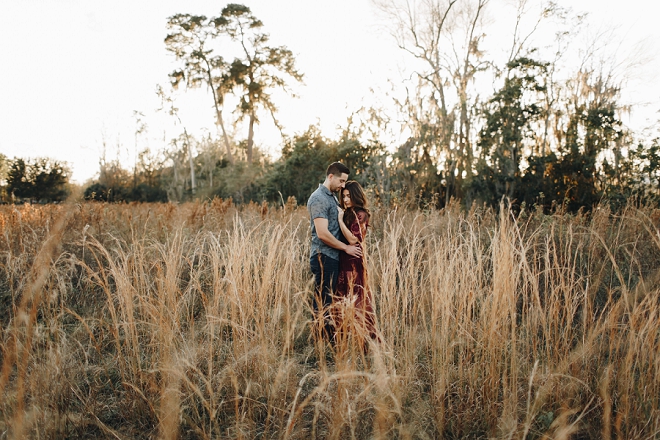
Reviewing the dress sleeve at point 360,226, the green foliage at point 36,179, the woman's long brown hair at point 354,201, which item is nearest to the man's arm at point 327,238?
the dress sleeve at point 360,226

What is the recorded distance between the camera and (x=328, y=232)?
11.7ft

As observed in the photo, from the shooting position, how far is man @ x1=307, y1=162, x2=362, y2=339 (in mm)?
3562

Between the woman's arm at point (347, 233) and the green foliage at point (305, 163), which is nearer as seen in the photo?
the woman's arm at point (347, 233)

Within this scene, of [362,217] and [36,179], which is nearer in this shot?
[362,217]

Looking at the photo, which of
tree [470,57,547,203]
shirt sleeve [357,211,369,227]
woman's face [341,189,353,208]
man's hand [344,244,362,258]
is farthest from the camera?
tree [470,57,547,203]

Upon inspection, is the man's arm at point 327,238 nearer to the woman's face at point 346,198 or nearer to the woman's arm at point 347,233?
the woman's arm at point 347,233

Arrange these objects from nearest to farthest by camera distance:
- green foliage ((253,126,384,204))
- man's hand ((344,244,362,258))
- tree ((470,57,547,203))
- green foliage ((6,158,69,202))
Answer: man's hand ((344,244,362,258))
tree ((470,57,547,203))
green foliage ((253,126,384,204))
green foliage ((6,158,69,202))

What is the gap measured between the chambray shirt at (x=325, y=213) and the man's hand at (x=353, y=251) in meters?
0.20

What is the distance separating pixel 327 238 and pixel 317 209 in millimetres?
276

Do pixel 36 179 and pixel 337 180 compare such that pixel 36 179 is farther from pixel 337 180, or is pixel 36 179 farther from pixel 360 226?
pixel 360 226

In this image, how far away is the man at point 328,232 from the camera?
3562mm

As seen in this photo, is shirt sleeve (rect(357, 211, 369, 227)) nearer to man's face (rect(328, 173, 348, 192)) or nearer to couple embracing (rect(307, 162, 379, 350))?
couple embracing (rect(307, 162, 379, 350))

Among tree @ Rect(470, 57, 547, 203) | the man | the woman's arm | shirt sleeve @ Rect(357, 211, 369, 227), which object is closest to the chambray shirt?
the man

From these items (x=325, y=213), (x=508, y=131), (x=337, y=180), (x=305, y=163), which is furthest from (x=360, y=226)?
(x=305, y=163)
